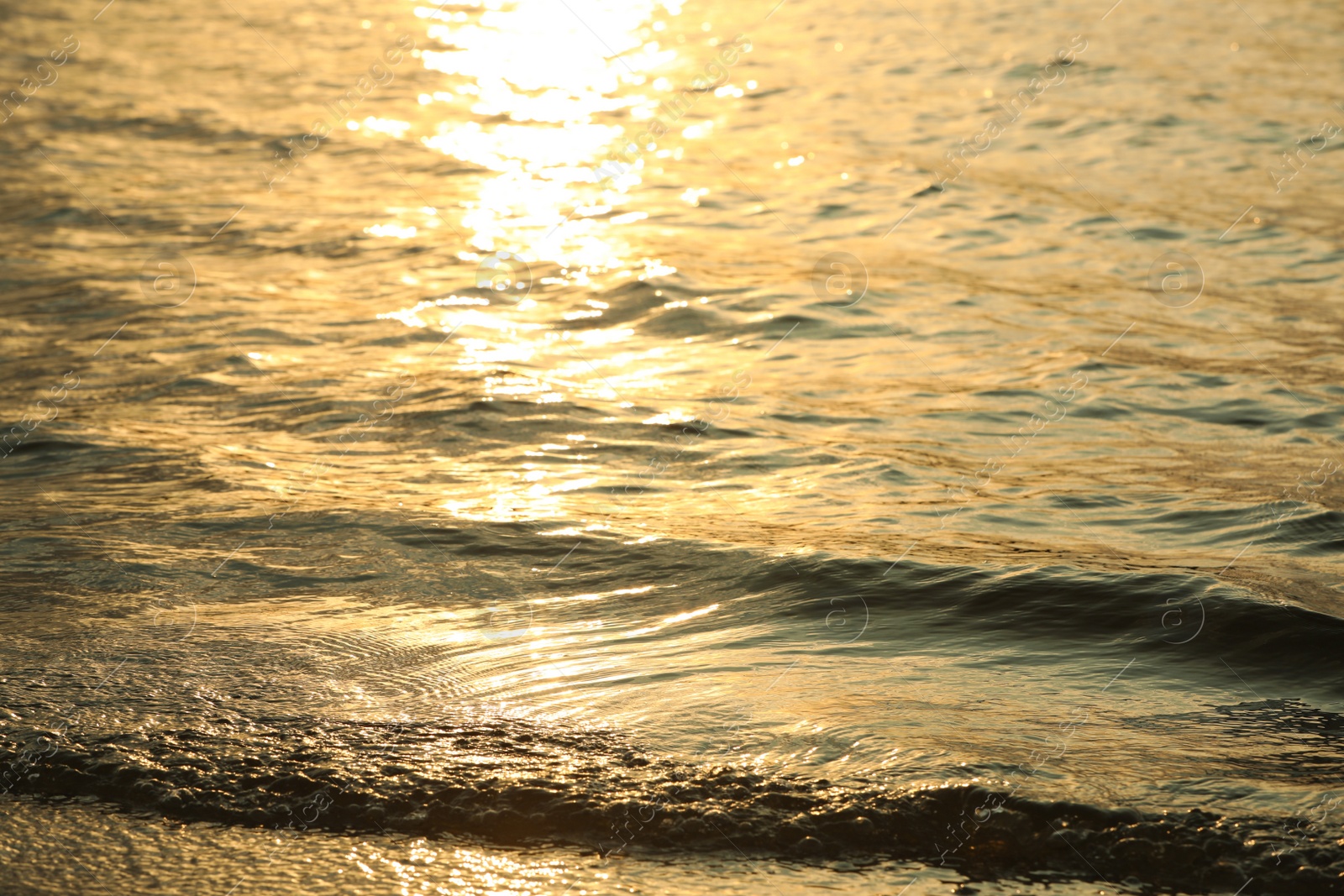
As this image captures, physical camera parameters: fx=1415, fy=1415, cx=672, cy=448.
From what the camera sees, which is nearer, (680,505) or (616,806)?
(616,806)

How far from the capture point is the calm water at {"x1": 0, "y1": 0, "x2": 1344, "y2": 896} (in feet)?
10.7

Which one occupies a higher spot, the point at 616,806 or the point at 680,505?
the point at 680,505

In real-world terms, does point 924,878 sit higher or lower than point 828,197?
lower

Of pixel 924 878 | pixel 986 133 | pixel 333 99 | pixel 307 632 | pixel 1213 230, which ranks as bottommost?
pixel 924 878

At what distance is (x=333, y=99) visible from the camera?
574 inches

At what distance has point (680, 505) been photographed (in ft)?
18.2

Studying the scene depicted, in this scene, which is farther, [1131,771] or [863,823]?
[1131,771]

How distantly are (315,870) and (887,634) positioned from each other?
2.07 m

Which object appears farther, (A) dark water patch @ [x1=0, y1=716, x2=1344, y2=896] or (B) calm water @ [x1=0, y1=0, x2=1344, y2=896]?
(B) calm water @ [x1=0, y1=0, x2=1344, y2=896]

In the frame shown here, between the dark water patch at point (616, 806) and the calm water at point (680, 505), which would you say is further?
the calm water at point (680, 505)

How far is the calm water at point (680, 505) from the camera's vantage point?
3.25m

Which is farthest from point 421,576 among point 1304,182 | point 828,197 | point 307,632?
point 1304,182

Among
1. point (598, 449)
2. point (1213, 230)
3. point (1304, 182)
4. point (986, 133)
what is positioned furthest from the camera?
point (986, 133)

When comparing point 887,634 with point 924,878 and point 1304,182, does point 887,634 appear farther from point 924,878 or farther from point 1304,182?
point 1304,182
